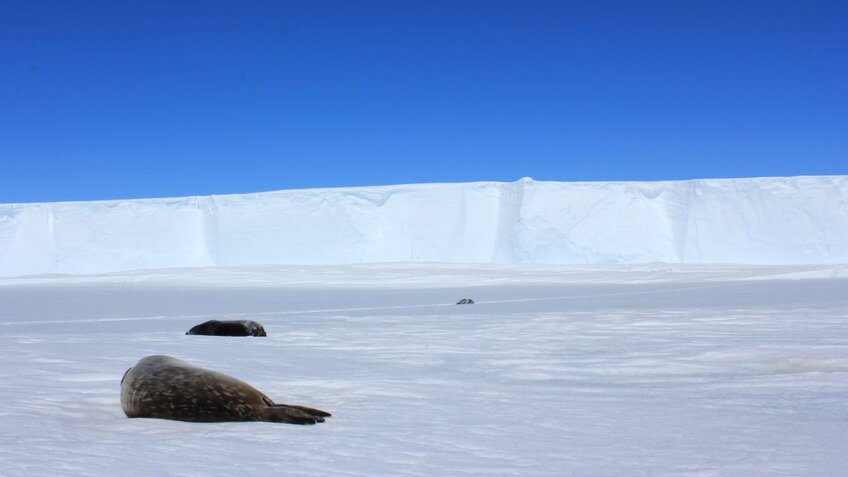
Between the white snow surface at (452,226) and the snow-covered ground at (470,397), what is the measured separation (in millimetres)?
28511

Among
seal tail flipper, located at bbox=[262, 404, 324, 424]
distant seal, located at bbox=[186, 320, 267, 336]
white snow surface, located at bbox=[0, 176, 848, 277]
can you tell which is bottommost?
seal tail flipper, located at bbox=[262, 404, 324, 424]

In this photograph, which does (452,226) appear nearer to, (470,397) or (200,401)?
(470,397)

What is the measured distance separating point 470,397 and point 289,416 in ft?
3.28

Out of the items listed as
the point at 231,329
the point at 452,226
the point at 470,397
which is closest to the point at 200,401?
the point at 470,397

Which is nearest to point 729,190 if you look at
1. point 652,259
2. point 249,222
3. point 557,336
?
point 652,259

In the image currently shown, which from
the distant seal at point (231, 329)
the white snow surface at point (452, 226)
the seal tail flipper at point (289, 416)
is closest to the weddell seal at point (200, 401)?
the seal tail flipper at point (289, 416)

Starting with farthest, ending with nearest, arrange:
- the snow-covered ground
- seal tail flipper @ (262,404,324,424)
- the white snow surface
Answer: the white snow surface, seal tail flipper @ (262,404,324,424), the snow-covered ground

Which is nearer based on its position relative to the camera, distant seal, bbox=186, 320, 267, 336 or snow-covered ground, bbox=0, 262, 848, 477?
snow-covered ground, bbox=0, 262, 848, 477

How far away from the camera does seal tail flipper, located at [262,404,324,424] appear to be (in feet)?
9.78

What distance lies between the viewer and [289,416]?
9.86 ft

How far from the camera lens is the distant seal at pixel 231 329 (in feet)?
23.6

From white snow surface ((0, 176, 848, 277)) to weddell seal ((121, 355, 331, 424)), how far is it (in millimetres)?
33798

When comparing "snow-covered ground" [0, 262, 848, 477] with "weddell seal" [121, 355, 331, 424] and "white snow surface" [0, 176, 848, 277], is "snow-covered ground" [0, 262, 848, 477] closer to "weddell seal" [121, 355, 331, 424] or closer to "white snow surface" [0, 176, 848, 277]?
"weddell seal" [121, 355, 331, 424]

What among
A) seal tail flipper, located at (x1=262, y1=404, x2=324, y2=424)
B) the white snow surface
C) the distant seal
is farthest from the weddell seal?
the white snow surface
